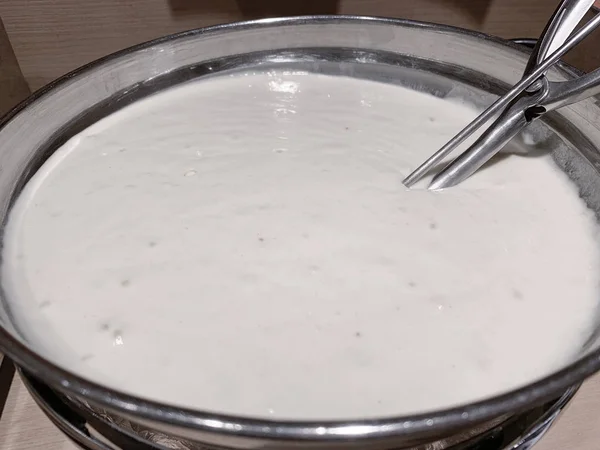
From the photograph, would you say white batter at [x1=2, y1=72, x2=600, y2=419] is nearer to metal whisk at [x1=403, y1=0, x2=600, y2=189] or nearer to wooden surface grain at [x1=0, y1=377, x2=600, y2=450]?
metal whisk at [x1=403, y1=0, x2=600, y2=189]

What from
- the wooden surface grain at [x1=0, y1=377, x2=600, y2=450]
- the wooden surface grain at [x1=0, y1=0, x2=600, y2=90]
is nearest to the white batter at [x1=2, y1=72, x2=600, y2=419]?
the wooden surface grain at [x1=0, y1=377, x2=600, y2=450]

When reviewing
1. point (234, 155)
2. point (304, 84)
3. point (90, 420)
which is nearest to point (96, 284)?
point (90, 420)

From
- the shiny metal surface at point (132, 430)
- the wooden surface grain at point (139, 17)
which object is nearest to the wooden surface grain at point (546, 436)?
the shiny metal surface at point (132, 430)

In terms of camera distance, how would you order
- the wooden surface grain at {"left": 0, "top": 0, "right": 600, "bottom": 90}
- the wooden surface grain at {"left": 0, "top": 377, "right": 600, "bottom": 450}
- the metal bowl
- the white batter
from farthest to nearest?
the wooden surface grain at {"left": 0, "top": 0, "right": 600, "bottom": 90} < the metal bowl < the wooden surface grain at {"left": 0, "top": 377, "right": 600, "bottom": 450} < the white batter

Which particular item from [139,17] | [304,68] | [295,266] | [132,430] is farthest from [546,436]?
[139,17]

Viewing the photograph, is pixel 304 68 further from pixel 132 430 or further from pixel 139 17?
pixel 132 430

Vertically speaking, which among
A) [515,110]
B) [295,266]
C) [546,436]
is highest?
[515,110]

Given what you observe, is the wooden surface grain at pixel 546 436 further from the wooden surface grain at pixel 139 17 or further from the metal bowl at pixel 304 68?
the wooden surface grain at pixel 139 17
